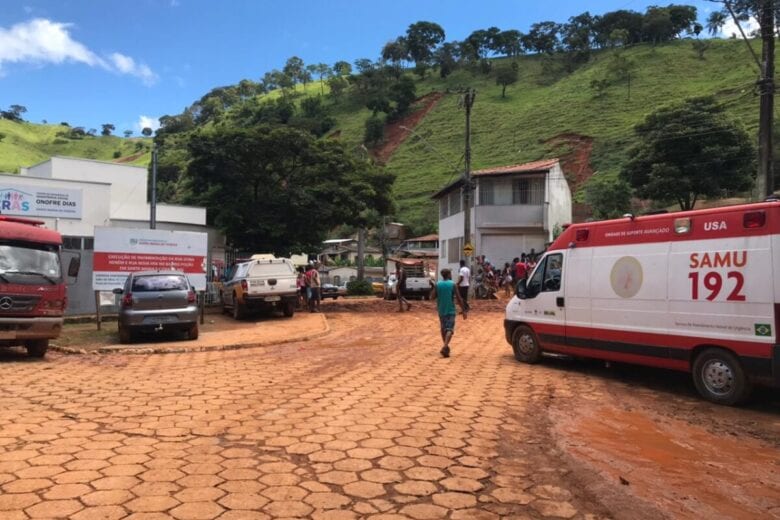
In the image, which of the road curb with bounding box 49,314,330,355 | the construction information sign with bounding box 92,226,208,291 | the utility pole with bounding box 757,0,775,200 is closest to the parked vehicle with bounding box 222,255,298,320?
the construction information sign with bounding box 92,226,208,291

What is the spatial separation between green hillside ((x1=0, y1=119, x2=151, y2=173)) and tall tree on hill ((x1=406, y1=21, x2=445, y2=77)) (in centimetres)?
5846

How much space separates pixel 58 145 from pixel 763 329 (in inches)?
5508

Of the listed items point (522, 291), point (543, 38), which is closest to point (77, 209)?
point (522, 291)

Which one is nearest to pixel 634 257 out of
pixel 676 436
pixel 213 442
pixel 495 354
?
pixel 676 436

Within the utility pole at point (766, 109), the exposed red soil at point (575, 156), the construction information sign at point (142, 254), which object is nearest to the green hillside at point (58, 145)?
the exposed red soil at point (575, 156)

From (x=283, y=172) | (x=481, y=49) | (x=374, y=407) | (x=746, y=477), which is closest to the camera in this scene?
(x=746, y=477)

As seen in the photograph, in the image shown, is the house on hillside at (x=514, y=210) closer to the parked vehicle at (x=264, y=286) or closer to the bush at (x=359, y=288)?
the bush at (x=359, y=288)

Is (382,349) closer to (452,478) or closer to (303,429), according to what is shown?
(303,429)

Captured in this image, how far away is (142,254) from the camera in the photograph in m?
16.3

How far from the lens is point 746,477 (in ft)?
15.4

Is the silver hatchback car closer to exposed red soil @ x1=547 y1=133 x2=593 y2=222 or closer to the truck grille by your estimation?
the truck grille

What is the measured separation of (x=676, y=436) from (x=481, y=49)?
4805 inches

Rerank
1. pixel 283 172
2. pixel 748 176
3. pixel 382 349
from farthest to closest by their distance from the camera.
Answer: pixel 748 176 < pixel 283 172 < pixel 382 349

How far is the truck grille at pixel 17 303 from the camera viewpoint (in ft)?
34.2
